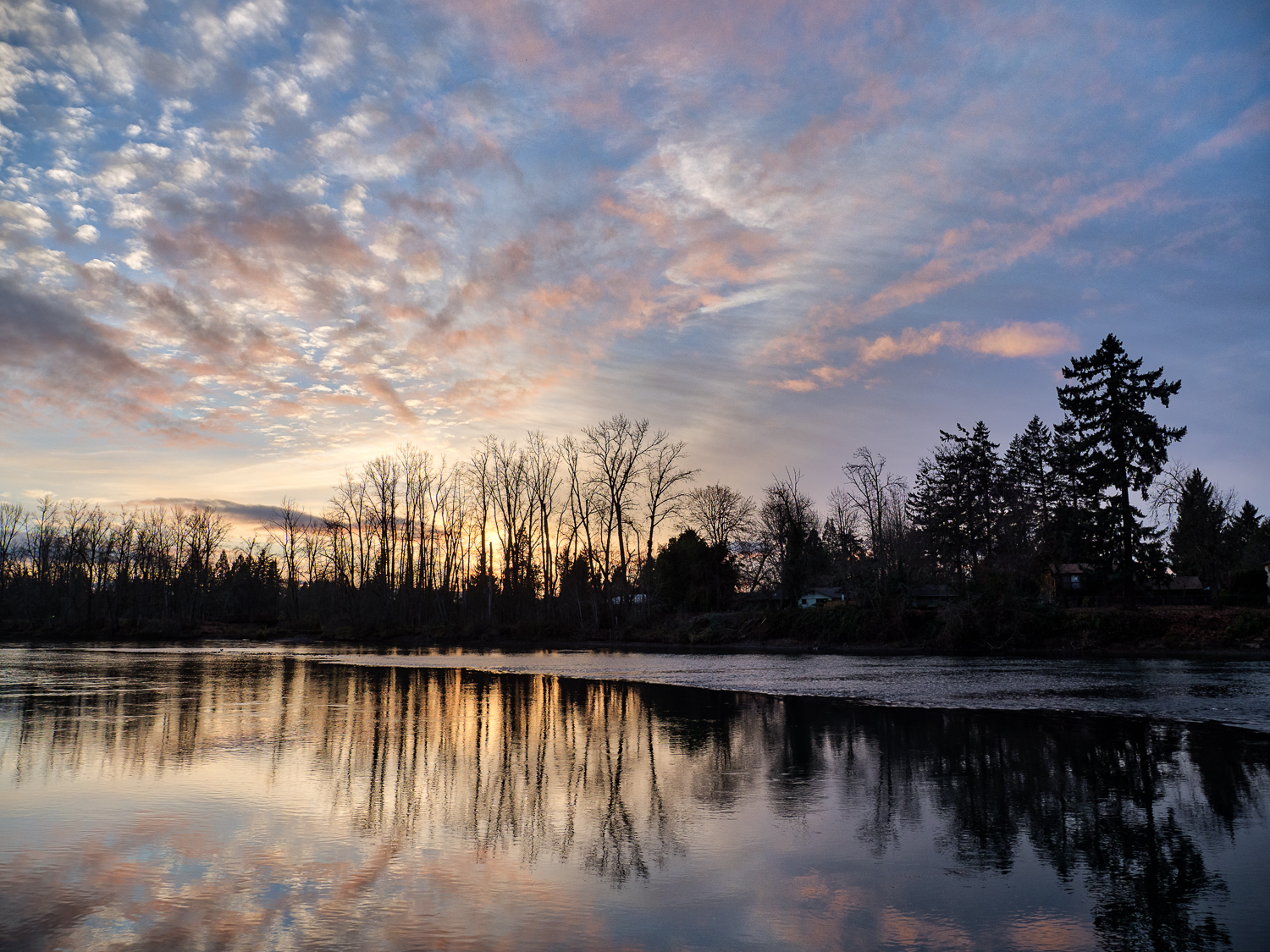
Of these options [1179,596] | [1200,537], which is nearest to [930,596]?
[1179,596]

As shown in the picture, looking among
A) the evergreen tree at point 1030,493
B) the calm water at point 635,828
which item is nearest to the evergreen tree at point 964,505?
the evergreen tree at point 1030,493

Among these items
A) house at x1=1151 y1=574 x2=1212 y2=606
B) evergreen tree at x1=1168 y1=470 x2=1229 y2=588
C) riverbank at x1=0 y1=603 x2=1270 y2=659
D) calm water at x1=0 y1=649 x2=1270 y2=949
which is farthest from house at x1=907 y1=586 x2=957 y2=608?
calm water at x1=0 y1=649 x2=1270 y2=949

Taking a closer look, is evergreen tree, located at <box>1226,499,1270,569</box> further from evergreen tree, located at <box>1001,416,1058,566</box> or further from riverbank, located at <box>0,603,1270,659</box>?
riverbank, located at <box>0,603,1270,659</box>

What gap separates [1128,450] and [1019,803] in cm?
4611

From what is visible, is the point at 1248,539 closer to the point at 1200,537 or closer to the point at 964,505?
the point at 1200,537

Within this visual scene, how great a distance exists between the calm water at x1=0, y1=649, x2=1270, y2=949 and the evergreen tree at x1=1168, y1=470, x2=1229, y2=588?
68.9m

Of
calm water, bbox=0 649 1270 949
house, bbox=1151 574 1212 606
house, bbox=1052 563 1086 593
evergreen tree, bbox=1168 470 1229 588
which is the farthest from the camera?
evergreen tree, bbox=1168 470 1229 588

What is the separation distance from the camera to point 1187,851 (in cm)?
745

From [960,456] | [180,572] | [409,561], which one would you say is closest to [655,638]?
[409,561]

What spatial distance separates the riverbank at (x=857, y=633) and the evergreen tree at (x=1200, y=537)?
33921 mm

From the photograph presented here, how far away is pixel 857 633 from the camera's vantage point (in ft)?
163

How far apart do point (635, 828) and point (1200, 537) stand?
94.1 meters

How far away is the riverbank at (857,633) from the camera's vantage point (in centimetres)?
3906

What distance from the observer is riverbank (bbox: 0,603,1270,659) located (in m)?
39.1
